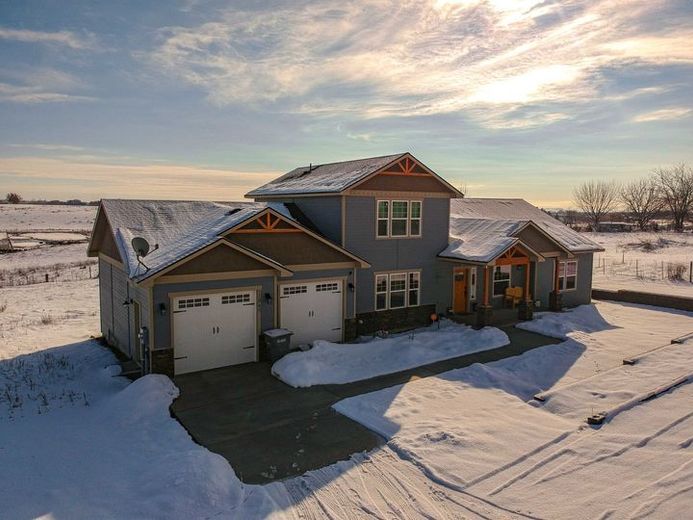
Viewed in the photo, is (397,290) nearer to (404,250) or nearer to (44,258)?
(404,250)

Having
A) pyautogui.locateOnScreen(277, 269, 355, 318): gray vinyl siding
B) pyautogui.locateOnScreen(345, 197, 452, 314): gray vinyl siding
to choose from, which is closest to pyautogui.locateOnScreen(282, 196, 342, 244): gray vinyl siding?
pyautogui.locateOnScreen(345, 197, 452, 314): gray vinyl siding

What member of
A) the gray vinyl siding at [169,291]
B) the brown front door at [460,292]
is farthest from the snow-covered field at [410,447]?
the brown front door at [460,292]

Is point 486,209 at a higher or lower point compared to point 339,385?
higher

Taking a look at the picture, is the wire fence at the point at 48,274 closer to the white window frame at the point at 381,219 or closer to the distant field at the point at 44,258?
the distant field at the point at 44,258

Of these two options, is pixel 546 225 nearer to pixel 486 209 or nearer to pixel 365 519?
pixel 486 209

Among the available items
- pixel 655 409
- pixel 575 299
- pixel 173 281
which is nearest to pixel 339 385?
pixel 173 281
